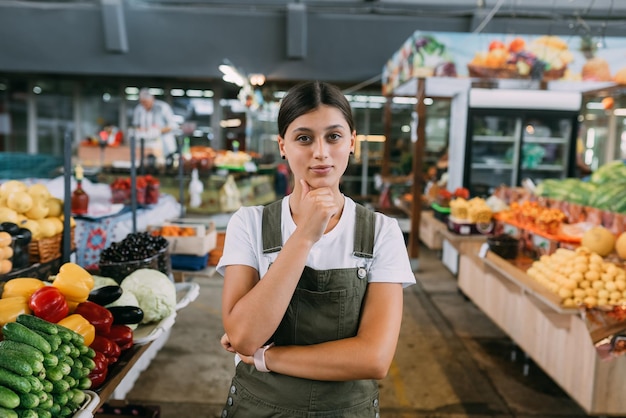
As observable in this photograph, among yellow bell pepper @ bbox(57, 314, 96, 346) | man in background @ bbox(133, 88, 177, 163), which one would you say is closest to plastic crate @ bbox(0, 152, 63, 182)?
man in background @ bbox(133, 88, 177, 163)

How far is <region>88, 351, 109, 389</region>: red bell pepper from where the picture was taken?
1674 millimetres

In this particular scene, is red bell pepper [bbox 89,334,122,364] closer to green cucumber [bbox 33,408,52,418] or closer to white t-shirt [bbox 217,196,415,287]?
green cucumber [bbox 33,408,52,418]

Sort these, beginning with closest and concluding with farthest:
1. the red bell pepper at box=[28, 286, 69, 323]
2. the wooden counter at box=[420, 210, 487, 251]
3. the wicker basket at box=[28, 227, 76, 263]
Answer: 1. the red bell pepper at box=[28, 286, 69, 323]
2. the wicker basket at box=[28, 227, 76, 263]
3. the wooden counter at box=[420, 210, 487, 251]

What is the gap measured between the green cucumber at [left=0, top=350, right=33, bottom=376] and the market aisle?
84.6 inches

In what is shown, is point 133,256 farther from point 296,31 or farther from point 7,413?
point 296,31

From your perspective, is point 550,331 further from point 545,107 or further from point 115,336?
point 545,107

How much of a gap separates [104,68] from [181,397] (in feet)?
26.0

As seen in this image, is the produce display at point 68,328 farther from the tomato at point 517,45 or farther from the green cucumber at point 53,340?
the tomato at point 517,45

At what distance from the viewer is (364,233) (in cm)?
147

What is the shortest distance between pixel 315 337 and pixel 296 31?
29.2ft

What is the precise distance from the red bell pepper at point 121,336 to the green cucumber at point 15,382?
1.94ft

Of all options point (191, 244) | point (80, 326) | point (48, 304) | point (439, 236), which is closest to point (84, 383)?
point (80, 326)

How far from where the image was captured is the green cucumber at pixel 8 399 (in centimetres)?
128

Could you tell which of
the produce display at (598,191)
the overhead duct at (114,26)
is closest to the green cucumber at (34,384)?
the produce display at (598,191)
